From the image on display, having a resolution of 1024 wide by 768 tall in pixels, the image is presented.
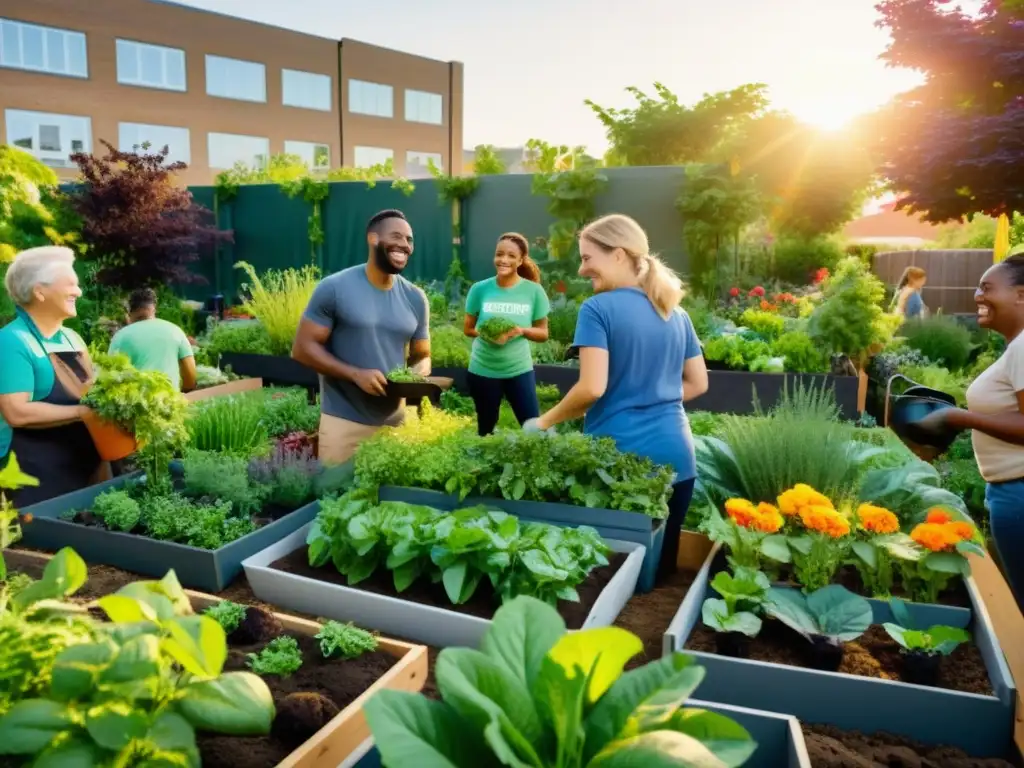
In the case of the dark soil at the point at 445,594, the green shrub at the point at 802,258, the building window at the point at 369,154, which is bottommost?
the dark soil at the point at 445,594

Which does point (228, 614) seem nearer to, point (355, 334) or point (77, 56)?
point (355, 334)

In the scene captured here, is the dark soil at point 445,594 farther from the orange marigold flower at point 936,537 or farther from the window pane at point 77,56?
the window pane at point 77,56

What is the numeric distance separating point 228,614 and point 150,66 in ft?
98.5

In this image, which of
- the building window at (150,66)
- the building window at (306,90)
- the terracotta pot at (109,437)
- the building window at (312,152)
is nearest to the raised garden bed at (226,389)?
the terracotta pot at (109,437)

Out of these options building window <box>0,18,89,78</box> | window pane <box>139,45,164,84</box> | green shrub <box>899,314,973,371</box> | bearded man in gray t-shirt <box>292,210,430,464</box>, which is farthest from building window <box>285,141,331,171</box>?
bearded man in gray t-shirt <box>292,210,430,464</box>

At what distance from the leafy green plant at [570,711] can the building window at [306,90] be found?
33629 mm

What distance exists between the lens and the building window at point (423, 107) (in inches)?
1423

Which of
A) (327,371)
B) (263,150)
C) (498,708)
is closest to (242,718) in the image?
(498,708)

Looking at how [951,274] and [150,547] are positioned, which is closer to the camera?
[150,547]

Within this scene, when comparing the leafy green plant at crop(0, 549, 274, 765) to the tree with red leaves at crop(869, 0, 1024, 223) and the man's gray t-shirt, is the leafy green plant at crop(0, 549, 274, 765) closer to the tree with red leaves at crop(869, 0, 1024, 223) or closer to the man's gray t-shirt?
the man's gray t-shirt

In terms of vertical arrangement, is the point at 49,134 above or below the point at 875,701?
above

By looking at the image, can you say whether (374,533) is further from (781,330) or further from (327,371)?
(781,330)

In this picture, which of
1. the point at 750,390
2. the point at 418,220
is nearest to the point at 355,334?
the point at 750,390

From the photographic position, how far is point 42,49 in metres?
24.4
